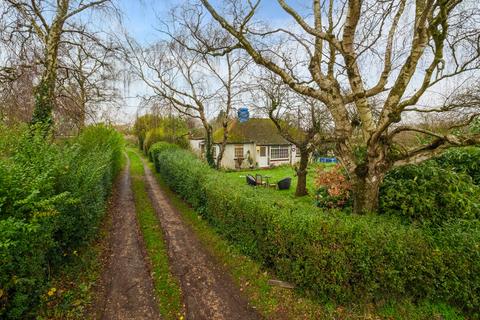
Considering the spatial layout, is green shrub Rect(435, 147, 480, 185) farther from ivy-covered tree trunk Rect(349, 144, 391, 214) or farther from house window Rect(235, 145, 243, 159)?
house window Rect(235, 145, 243, 159)

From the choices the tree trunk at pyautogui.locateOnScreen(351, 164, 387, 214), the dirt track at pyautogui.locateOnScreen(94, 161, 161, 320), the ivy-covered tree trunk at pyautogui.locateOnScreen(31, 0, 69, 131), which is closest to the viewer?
the dirt track at pyautogui.locateOnScreen(94, 161, 161, 320)

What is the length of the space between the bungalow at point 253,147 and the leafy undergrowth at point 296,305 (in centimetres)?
1634

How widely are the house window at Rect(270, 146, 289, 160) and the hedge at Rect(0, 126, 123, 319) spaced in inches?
760

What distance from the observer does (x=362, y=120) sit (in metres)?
5.09

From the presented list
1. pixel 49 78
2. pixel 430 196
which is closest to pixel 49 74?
pixel 49 78

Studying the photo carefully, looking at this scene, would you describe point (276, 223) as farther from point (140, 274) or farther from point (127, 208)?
point (127, 208)

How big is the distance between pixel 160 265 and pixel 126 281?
0.78 metres

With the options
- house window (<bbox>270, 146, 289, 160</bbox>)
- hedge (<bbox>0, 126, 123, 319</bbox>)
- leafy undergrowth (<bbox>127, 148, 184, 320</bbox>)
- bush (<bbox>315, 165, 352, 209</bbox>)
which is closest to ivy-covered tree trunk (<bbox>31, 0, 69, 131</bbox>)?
hedge (<bbox>0, 126, 123, 319</bbox>)

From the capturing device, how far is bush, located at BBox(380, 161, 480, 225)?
446 centimetres

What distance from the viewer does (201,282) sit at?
4.68 meters

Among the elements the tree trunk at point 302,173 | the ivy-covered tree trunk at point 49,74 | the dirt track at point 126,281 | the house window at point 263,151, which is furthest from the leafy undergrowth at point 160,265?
the house window at point 263,151

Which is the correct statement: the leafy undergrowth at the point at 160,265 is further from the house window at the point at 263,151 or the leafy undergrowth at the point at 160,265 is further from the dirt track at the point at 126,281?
the house window at the point at 263,151

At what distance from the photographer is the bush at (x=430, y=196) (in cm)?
446

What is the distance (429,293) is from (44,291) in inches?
242
